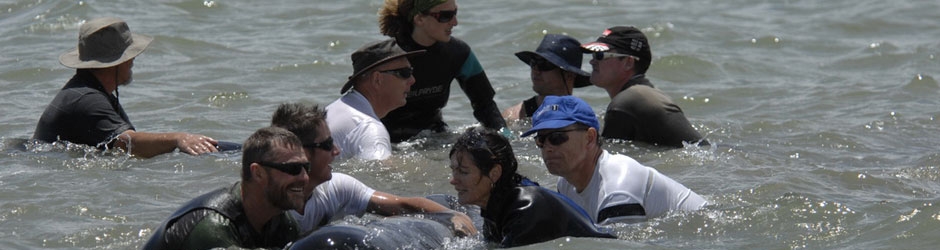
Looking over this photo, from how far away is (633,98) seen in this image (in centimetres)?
907

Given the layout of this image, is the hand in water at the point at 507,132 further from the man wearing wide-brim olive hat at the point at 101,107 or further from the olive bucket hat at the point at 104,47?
the olive bucket hat at the point at 104,47

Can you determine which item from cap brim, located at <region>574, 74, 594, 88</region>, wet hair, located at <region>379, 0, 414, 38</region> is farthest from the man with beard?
cap brim, located at <region>574, 74, 594, 88</region>

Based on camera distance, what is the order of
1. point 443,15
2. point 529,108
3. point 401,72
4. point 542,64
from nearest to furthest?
point 401,72
point 443,15
point 542,64
point 529,108

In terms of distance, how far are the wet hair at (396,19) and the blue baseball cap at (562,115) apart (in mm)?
2788

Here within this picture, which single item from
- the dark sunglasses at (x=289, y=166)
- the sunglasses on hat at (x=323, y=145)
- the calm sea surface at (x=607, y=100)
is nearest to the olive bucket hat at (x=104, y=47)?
the calm sea surface at (x=607, y=100)

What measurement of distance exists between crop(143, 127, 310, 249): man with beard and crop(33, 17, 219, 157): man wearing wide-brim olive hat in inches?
130

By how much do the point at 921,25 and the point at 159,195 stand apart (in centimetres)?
1193

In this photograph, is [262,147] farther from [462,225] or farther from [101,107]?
[101,107]

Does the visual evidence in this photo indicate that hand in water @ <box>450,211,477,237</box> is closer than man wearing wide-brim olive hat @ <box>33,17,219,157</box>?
Yes

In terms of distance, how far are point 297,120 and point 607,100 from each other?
22.8 ft

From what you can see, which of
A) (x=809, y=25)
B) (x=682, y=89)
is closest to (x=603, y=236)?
(x=682, y=89)

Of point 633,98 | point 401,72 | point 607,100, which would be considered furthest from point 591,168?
point 607,100

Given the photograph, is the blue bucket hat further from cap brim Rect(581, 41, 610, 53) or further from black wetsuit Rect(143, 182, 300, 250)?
black wetsuit Rect(143, 182, 300, 250)

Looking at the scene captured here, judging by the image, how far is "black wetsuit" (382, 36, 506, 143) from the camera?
378 inches
